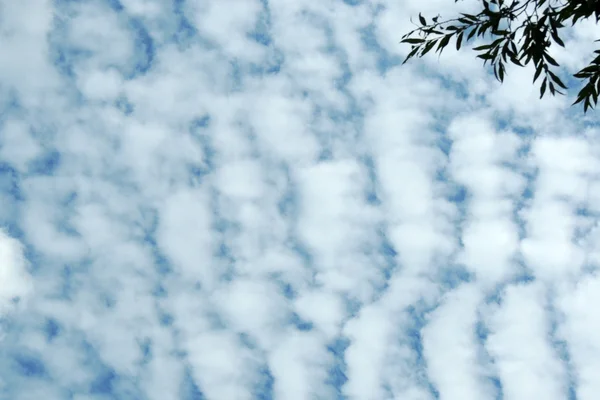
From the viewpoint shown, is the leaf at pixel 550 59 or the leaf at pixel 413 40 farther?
the leaf at pixel 413 40

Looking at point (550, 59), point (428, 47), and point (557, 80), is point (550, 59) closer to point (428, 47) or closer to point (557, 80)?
point (557, 80)

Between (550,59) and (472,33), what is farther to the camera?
(472,33)

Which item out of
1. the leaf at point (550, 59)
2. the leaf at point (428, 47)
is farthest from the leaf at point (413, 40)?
the leaf at point (550, 59)

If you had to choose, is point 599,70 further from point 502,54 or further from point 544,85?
point 502,54

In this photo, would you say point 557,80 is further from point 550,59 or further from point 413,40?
point 413,40

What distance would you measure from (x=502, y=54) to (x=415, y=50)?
95 cm

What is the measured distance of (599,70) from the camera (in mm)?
6062

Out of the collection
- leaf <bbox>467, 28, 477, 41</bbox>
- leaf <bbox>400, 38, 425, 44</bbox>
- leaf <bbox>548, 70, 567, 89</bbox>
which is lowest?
leaf <bbox>548, 70, 567, 89</bbox>

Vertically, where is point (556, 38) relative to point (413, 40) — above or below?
below

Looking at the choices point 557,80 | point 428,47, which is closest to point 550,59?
point 557,80

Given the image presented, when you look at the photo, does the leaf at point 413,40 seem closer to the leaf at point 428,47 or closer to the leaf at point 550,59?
the leaf at point 428,47

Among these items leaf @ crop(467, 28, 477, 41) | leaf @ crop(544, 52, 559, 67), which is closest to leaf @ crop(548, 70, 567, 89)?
leaf @ crop(544, 52, 559, 67)

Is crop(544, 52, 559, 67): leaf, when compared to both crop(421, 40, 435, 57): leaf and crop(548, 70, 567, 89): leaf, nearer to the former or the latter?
crop(548, 70, 567, 89): leaf

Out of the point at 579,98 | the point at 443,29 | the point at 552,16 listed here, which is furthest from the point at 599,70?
the point at 443,29
